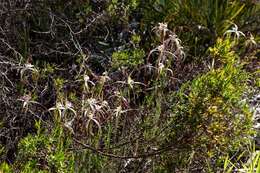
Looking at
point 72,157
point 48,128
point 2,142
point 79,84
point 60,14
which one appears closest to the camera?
point 72,157

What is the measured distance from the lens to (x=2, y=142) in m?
3.92

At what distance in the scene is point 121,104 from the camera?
10.4 ft

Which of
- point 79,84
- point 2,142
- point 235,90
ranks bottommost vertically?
point 2,142

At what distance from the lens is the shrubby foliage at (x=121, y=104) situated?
3.07 meters

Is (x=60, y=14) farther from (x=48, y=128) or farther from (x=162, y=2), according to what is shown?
(x=48, y=128)

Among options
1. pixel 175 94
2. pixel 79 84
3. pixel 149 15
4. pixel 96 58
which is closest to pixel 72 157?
pixel 175 94

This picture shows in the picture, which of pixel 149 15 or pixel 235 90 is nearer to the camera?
pixel 235 90

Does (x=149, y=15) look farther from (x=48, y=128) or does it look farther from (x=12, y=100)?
(x=48, y=128)

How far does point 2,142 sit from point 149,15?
175 centimetres

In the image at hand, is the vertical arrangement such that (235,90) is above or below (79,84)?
above

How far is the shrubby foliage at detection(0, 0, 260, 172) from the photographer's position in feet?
10.1

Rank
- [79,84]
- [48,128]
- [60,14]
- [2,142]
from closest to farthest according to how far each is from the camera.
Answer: [48,128] < [2,142] < [79,84] < [60,14]

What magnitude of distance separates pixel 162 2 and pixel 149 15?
0.19 m

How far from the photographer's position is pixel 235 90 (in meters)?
3.17
